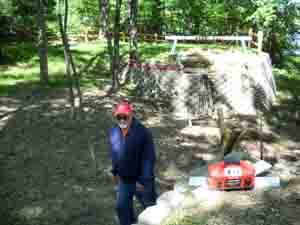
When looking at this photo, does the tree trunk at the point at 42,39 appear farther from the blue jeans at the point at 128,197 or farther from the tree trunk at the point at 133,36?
the blue jeans at the point at 128,197

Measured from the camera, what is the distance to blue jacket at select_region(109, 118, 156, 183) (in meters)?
5.47

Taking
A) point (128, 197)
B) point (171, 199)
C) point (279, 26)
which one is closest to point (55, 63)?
point (279, 26)

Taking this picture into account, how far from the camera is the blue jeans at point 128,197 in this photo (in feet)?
18.9

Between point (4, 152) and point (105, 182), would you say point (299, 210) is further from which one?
point (4, 152)

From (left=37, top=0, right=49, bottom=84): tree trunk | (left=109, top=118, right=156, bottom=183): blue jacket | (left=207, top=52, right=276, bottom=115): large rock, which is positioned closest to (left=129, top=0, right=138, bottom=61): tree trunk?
(left=37, top=0, right=49, bottom=84): tree trunk

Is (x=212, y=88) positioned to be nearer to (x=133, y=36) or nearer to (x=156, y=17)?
(x=133, y=36)

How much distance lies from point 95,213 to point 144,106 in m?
9.70

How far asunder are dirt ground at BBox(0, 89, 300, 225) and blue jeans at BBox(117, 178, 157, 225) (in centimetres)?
107

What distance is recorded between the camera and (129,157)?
18.1 ft

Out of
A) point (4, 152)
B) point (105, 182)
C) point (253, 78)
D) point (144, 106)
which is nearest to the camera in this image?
point (105, 182)

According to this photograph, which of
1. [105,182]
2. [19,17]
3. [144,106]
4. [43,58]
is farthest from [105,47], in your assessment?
[105,182]

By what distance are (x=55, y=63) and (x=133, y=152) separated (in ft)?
70.5

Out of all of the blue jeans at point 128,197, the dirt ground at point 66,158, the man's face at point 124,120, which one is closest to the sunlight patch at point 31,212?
the dirt ground at point 66,158

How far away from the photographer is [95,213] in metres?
9.17
